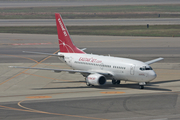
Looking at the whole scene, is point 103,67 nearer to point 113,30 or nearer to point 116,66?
point 116,66

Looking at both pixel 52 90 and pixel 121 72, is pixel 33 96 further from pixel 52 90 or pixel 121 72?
pixel 121 72

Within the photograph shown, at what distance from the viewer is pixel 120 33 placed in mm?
111312

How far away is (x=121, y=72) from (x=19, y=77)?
18629 mm

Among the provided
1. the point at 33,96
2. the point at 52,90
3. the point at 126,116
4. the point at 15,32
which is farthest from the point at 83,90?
the point at 15,32

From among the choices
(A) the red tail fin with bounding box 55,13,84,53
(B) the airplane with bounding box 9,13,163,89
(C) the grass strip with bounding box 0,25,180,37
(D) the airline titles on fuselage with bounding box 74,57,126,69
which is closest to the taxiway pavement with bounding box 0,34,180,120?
(B) the airplane with bounding box 9,13,163,89

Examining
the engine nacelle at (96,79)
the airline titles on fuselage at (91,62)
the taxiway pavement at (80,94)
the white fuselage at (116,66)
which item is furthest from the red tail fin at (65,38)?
the engine nacelle at (96,79)

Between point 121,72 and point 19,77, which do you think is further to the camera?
point 19,77

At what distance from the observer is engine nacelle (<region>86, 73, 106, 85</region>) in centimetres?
4606

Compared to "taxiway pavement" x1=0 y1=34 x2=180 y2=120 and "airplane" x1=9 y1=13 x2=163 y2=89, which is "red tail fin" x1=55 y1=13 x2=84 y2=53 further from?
"taxiway pavement" x1=0 y1=34 x2=180 y2=120

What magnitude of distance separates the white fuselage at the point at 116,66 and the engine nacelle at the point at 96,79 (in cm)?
202

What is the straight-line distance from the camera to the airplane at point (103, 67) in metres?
45.1

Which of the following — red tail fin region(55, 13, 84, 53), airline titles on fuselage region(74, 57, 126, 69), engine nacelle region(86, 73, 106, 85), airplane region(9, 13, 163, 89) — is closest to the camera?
airplane region(9, 13, 163, 89)

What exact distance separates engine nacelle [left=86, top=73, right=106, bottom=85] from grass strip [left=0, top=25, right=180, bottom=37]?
62903 millimetres

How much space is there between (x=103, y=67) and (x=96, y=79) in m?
3.40
